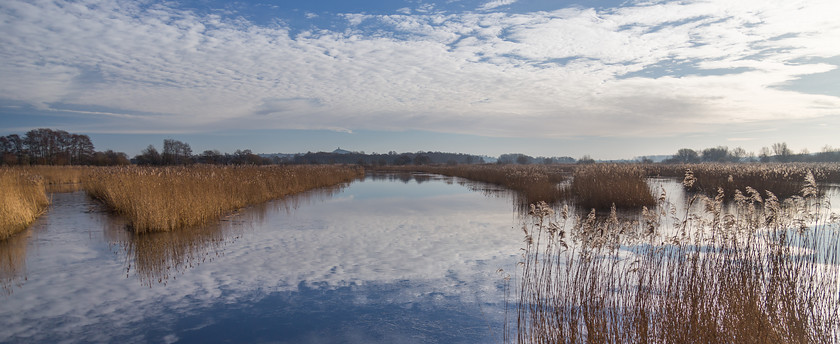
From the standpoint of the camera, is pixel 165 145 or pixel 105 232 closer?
pixel 105 232

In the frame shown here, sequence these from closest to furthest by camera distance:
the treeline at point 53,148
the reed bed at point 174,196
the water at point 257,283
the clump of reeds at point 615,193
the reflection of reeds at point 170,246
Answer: the water at point 257,283 → the reflection of reeds at point 170,246 → the reed bed at point 174,196 → the clump of reeds at point 615,193 → the treeline at point 53,148

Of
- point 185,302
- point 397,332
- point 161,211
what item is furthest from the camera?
point 161,211

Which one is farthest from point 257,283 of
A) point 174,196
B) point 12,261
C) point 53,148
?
point 53,148

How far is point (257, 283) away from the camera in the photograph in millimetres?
5621

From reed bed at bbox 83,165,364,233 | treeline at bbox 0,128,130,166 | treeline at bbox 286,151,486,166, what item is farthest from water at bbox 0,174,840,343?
treeline at bbox 286,151,486,166

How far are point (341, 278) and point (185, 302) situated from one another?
6.37 ft

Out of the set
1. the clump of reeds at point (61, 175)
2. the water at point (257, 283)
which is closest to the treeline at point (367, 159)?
the clump of reeds at point (61, 175)

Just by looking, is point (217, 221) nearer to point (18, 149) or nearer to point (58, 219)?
point (58, 219)

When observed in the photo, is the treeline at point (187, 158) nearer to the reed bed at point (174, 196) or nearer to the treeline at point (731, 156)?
the reed bed at point (174, 196)

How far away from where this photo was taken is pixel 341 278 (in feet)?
19.3

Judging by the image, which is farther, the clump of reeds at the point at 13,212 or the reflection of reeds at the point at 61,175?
the reflection of reeds at the point at 61,175

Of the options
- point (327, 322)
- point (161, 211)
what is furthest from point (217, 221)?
point (327, 322)

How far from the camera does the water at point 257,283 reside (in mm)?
4164

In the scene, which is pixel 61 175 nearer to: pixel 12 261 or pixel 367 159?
pixel 12 261
